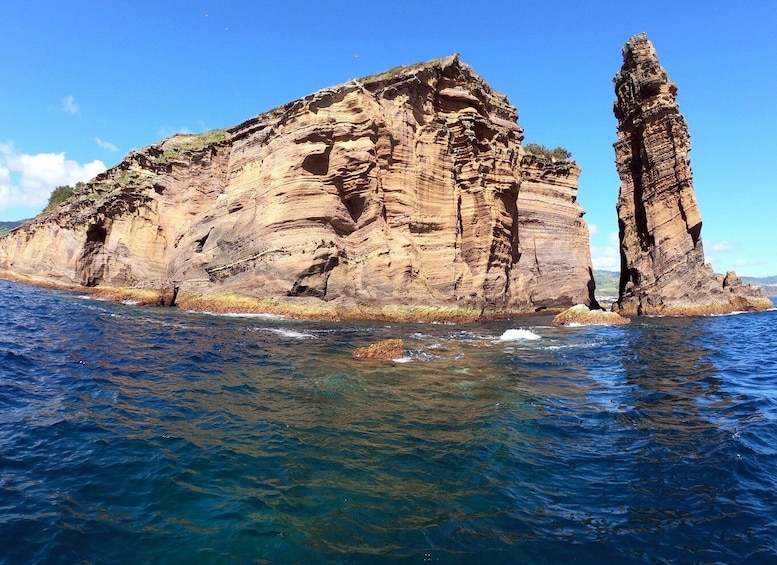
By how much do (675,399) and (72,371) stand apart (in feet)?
48.5

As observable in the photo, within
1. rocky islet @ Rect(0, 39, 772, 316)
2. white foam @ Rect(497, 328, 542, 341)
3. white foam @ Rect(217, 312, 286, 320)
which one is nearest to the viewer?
white foam @ Rect(497, 328, 542, 341)

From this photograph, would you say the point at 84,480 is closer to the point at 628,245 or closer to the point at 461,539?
the point at 461,539

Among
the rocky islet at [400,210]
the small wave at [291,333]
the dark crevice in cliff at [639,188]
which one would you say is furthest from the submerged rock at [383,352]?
the dark crevice in cliff at [639,188]

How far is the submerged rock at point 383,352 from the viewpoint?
49.0ft

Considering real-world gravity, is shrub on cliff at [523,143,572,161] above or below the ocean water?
above

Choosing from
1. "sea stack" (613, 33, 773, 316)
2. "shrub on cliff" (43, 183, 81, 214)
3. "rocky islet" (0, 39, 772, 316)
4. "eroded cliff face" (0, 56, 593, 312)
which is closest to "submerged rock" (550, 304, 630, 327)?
"rocky islet" (0, 39, 772, 316)

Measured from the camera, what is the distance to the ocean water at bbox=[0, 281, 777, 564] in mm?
4777

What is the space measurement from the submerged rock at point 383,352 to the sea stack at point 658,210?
35816mm

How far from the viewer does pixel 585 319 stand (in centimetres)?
2948

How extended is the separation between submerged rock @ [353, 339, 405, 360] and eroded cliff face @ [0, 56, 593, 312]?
14658 millimetres

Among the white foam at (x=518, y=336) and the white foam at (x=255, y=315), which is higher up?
the white foam at (x=518, y=336)

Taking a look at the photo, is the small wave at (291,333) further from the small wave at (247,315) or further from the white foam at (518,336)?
the white foam at (518,336)

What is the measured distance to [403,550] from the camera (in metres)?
4.69

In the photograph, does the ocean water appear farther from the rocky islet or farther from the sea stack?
the sea stack
